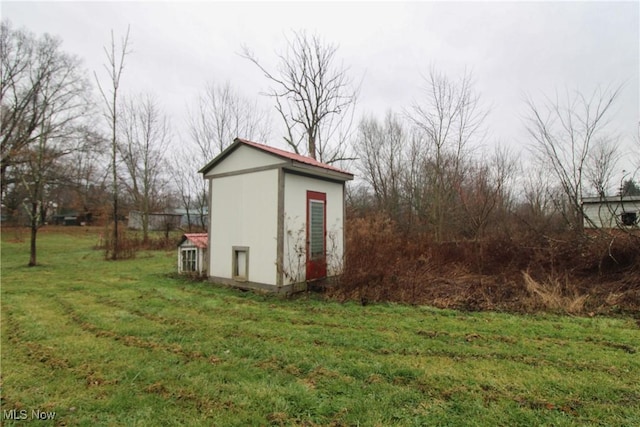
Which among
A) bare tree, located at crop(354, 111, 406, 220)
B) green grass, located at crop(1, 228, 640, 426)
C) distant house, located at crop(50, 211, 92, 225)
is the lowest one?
green grass, located at crop(1, 228, 640, 426)

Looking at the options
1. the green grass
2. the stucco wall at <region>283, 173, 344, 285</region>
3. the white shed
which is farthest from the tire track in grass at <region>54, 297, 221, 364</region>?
the stucco wall at <region>283, 173, 344, 285</region>

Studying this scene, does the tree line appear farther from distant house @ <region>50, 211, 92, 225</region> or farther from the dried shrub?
distant house @ <region>50, 211, 92, 225</region>

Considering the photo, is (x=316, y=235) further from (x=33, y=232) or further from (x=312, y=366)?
(x=33, y=232)

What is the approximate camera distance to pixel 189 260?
8547mm

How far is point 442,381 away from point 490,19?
8953 mm

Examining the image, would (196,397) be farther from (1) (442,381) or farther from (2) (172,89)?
(2) (172,89)

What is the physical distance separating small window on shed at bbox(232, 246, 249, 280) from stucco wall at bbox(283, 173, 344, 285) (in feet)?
3.45

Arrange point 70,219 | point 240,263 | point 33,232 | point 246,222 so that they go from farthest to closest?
point 70,219, point 33,232, point 240,263, point 246,222

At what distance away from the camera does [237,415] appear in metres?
2.25

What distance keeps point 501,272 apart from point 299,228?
547cm

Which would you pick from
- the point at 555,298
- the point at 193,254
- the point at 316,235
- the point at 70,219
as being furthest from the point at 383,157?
the point at 70,219

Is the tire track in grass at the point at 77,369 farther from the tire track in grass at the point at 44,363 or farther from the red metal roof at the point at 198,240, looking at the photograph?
the red metal roof at the point at 198,240

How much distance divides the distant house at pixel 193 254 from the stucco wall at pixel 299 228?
287 centimetres

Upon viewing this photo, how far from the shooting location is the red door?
6828 mm
